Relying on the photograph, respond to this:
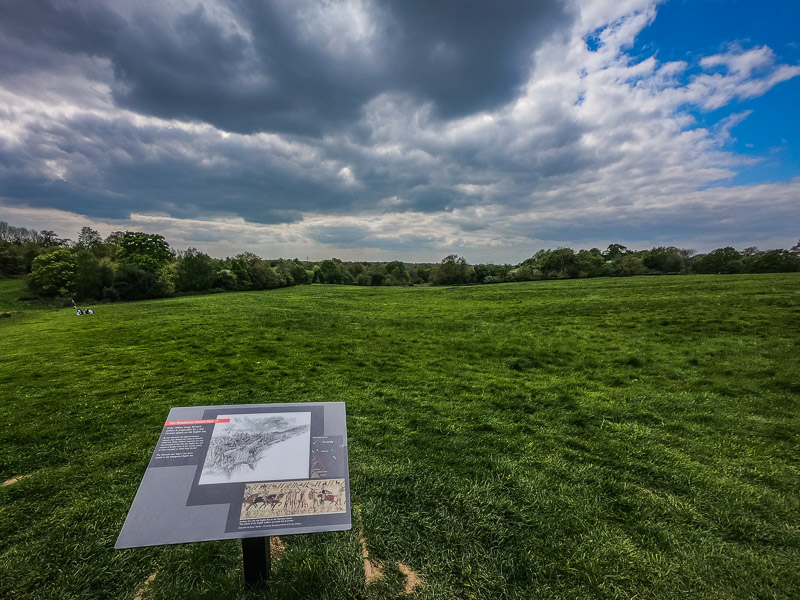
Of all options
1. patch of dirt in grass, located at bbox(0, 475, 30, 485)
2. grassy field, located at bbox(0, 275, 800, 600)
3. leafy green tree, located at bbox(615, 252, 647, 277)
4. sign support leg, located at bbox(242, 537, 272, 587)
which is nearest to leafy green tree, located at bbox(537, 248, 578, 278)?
leafy green tree, located at bbox(615, 252, 647, 277)

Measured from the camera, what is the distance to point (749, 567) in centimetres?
330

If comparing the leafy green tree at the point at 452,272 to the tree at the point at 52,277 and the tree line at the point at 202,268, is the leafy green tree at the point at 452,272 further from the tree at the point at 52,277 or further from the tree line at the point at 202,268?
the tree at the point at 52,277

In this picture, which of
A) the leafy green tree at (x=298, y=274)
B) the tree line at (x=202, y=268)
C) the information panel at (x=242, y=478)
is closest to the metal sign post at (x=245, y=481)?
the information panel at (x=242, y=478)

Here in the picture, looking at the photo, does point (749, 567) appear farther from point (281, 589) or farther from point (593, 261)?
point (593, 261)

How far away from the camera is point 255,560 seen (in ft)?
9.86

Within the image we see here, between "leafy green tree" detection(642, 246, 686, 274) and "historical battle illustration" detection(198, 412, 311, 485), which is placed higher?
"leafy green tree" detection(642, 246, 686, 274)

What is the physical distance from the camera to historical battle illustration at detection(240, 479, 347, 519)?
2738 mm

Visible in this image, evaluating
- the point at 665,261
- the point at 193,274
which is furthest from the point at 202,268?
the point at 665,261

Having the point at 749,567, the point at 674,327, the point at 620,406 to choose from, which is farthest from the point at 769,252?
the point at 749,567

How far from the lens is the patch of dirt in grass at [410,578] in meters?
3.19

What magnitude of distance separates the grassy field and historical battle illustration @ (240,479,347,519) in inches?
42.6

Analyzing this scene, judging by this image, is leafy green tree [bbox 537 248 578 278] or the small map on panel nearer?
the small map on panel

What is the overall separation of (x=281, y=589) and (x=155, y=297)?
165 feet

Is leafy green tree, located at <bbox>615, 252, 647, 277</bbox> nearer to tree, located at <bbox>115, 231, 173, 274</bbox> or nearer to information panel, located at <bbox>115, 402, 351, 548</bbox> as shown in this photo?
information panel, located at <bbox>115, 402, 351, 548</bbox>
